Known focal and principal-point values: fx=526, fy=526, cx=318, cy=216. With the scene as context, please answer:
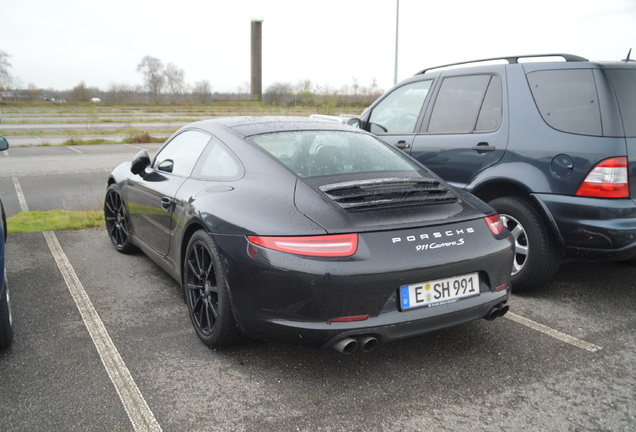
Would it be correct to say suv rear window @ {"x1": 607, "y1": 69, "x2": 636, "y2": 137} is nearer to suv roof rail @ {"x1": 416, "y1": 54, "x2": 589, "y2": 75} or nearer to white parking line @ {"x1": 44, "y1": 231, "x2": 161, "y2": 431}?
suv roof rail @ {"x1": 416, "y1": 54, "x2": 589, "y2": 75}

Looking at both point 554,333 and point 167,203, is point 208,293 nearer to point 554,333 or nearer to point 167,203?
point 167,203

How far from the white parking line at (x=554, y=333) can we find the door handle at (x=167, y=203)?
2.58 meters

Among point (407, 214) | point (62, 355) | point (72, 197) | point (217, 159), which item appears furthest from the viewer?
point (72, 197)

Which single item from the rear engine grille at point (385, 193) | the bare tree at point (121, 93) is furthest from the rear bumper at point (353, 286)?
the bare tree at point (121, 93)

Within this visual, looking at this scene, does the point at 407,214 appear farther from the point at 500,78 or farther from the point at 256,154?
the point at 500,78

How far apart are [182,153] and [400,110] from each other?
2.50 m

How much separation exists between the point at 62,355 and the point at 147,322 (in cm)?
64

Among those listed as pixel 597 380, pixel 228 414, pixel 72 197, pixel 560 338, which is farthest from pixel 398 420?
pixel 72 197

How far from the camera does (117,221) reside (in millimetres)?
5418

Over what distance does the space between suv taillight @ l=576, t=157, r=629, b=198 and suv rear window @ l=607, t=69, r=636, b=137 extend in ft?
0.80

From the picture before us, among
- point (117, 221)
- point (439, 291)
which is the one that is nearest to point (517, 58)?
point (439, 291)

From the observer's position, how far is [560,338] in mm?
3457

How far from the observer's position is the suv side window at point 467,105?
15.1 ft

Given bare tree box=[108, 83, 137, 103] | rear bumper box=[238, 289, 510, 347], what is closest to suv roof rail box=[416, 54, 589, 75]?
rear bumper box=[238, 289, 510, 347]
